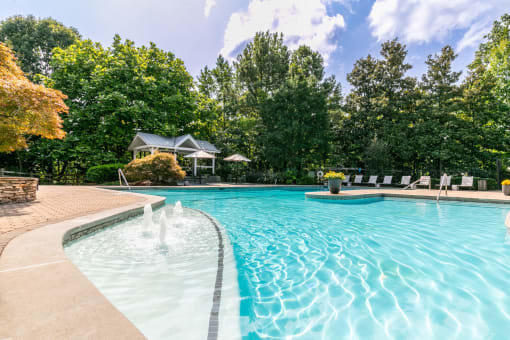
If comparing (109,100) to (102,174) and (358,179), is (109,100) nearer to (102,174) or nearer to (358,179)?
(102,174)

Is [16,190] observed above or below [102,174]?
below

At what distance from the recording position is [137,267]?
11.0 feet

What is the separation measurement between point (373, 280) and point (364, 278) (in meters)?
0.11

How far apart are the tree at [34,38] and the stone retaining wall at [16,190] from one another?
970 inches

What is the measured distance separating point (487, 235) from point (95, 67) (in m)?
24.8

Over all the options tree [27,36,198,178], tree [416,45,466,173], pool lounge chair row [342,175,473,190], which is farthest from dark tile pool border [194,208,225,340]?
tree [416,45,466,173]

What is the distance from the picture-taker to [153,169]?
51.0 ft

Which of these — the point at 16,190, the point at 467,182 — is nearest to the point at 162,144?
the point at 16,190

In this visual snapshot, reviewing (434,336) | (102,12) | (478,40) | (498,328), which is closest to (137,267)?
(434,336)

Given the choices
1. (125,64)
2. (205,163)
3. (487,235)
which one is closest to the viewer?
(487,235)

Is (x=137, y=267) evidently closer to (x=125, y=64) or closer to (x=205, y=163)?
(x=125, y=64)

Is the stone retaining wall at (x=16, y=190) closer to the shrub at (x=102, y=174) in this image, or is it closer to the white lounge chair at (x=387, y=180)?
the shrub at (x=102, y=174)

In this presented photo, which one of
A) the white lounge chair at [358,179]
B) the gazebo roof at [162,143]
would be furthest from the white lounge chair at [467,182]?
the gazebo roof at [162,143]

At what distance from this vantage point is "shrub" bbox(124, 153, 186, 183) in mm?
15547
